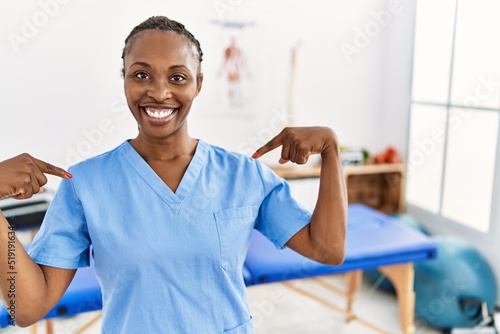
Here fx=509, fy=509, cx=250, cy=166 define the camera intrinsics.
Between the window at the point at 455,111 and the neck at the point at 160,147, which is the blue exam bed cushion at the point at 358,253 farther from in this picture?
the neck at the point at 160,147

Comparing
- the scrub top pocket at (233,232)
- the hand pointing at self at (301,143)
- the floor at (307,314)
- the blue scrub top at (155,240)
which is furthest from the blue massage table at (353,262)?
the hand pointing at self at (301,143)

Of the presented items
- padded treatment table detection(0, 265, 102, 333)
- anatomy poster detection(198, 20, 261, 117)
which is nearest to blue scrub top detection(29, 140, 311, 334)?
padded treatment table detection(0, 265, 102, 333)

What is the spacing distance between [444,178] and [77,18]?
8.01 ft

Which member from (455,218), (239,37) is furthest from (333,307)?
(239,37)

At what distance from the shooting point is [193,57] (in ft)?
3.31

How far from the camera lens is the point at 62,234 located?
0.96 meters

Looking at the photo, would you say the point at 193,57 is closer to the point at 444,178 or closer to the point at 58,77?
the point at 58,77

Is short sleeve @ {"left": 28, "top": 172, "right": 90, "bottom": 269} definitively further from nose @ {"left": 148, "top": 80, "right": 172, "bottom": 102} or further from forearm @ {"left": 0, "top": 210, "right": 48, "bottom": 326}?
nose @ {"left": 148, "top": 80, "right": 172, "bottom": 102}

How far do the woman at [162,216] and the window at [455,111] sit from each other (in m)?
2.17

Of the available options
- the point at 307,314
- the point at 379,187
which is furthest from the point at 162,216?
the point at 379,187

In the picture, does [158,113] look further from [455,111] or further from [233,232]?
[455,111]

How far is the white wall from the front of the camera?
262 cm

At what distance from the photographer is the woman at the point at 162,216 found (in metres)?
0.94

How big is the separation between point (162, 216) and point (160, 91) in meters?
0.24
